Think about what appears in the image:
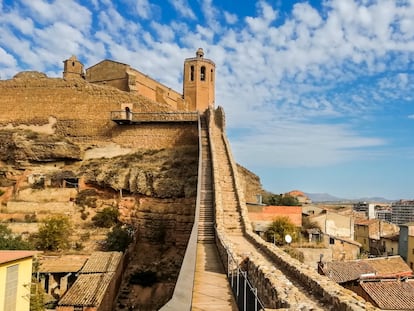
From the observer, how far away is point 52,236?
17625 mm

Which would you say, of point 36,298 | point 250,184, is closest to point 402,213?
Result: point 250,184

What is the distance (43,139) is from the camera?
2412cm

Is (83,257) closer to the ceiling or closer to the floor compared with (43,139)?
closer to the floor

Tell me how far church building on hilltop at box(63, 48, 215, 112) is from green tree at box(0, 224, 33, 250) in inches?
484

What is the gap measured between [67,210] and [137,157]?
4.98m

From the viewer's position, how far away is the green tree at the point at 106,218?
1995 cm

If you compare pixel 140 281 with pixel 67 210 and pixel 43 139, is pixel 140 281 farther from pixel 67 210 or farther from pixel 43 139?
pixel 43 139

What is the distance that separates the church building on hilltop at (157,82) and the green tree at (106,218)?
930cm

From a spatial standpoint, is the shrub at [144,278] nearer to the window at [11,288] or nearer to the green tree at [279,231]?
the window at [11,288]

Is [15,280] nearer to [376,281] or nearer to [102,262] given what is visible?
[102,262]

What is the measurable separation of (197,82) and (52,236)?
775 inches

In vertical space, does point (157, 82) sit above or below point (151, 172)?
above

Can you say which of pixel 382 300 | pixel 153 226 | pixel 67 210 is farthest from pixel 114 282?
pixel 382 300

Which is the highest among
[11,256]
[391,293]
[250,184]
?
[250,184]
